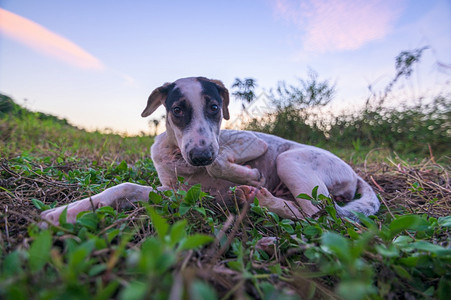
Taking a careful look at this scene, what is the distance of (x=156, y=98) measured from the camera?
8.86 ft

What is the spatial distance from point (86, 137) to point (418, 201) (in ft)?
21.0

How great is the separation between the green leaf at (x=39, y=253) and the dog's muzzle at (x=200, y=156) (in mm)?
→ 1267

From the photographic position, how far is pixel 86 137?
577cm

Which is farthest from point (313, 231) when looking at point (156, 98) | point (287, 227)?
point (156, 98)

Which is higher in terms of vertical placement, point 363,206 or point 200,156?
point 200,156

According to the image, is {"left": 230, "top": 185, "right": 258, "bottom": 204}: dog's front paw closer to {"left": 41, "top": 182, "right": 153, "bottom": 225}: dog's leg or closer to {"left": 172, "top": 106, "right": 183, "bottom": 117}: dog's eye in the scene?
{"left": 41, "top": 182, "right": 153, "bottom": 225}: dog's leg

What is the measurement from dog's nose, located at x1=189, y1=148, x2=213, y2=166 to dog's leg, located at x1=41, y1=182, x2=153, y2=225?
46 centimetres

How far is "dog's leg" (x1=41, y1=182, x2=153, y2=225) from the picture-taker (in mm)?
1448

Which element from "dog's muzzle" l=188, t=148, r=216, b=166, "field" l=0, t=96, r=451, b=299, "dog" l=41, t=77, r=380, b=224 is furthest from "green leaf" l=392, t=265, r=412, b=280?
"dog's muzzle" l=188, t=148, r=216, b=166

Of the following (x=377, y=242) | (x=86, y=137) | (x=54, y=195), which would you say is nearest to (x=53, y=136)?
(x=86, y=137)

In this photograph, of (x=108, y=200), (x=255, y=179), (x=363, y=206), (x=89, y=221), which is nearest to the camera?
(x=89, y=221)

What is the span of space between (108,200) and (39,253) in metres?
1.00

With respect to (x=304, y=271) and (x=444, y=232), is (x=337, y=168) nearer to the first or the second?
(x=444, y=232)

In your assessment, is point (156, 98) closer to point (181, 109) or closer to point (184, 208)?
point (181, 109)
